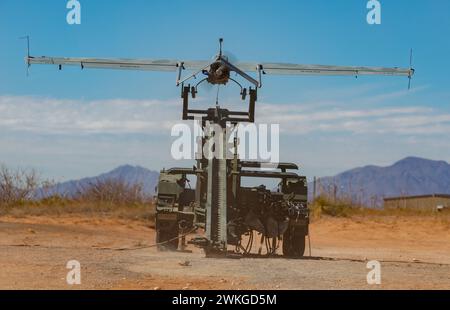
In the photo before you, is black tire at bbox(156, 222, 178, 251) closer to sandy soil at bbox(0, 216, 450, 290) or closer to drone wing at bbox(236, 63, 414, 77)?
sandy soil at bbox(0, 216, 450, 290)

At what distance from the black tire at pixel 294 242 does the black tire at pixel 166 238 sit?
2.95 metres

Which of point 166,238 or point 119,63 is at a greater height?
point 119,63

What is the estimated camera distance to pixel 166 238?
19.9 meters

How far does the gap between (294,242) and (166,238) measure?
11.1 ft

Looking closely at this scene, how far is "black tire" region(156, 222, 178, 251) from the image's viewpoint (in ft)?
65.0

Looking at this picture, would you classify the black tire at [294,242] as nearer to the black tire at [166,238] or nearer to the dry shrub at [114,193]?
the black tire at [166,238]

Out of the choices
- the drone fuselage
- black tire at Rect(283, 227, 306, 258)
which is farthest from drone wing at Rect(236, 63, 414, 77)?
black tire at Rect(283, 227, 306, 258)

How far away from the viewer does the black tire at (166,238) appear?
19812 mm

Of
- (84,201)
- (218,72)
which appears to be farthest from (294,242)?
(84,201)

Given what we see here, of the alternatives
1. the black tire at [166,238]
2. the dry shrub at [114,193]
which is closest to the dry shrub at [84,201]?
the dry shrub at [114,193]

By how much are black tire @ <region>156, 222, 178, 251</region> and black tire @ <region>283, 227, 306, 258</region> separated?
9.67 feet

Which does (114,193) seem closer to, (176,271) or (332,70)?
(332,70)
